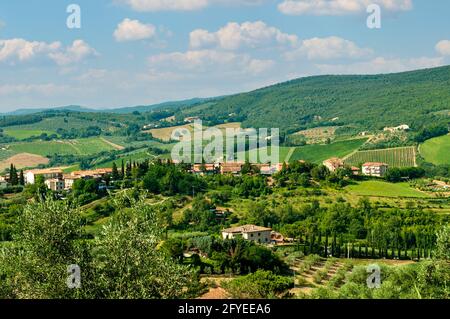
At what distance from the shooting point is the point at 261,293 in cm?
2895

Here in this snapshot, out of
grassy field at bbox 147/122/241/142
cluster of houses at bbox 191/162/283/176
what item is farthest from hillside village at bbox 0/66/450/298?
grassy field at bbox 147/122/241/142

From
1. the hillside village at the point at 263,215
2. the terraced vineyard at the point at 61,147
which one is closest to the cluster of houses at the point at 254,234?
the hillside village at the point at 263,215

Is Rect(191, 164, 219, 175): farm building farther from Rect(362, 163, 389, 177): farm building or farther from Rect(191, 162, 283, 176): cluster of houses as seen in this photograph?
Rect(362, 163, 389, 177): farm building

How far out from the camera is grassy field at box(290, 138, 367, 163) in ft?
357

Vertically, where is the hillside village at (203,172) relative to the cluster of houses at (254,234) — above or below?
above

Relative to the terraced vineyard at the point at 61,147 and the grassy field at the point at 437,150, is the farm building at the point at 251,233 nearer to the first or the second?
the grassy field at the point at 437,150

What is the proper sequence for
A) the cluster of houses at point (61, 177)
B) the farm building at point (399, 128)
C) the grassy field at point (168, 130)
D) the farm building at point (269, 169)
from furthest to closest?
the grassy field at point (168, 130)
the farm building at point (399, 128)
the farm building at point (269, 169)
the cluster of houses at point (61, 177)

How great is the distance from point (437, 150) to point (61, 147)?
99.1 m

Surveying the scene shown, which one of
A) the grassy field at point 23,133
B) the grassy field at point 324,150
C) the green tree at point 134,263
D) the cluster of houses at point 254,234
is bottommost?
the cluster of houses at point 254,234

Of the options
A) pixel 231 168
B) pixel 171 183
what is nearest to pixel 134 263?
pixel 171 183

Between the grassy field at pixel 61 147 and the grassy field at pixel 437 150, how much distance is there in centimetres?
8268

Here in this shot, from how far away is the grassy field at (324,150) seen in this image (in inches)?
4284

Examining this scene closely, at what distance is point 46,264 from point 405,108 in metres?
172
